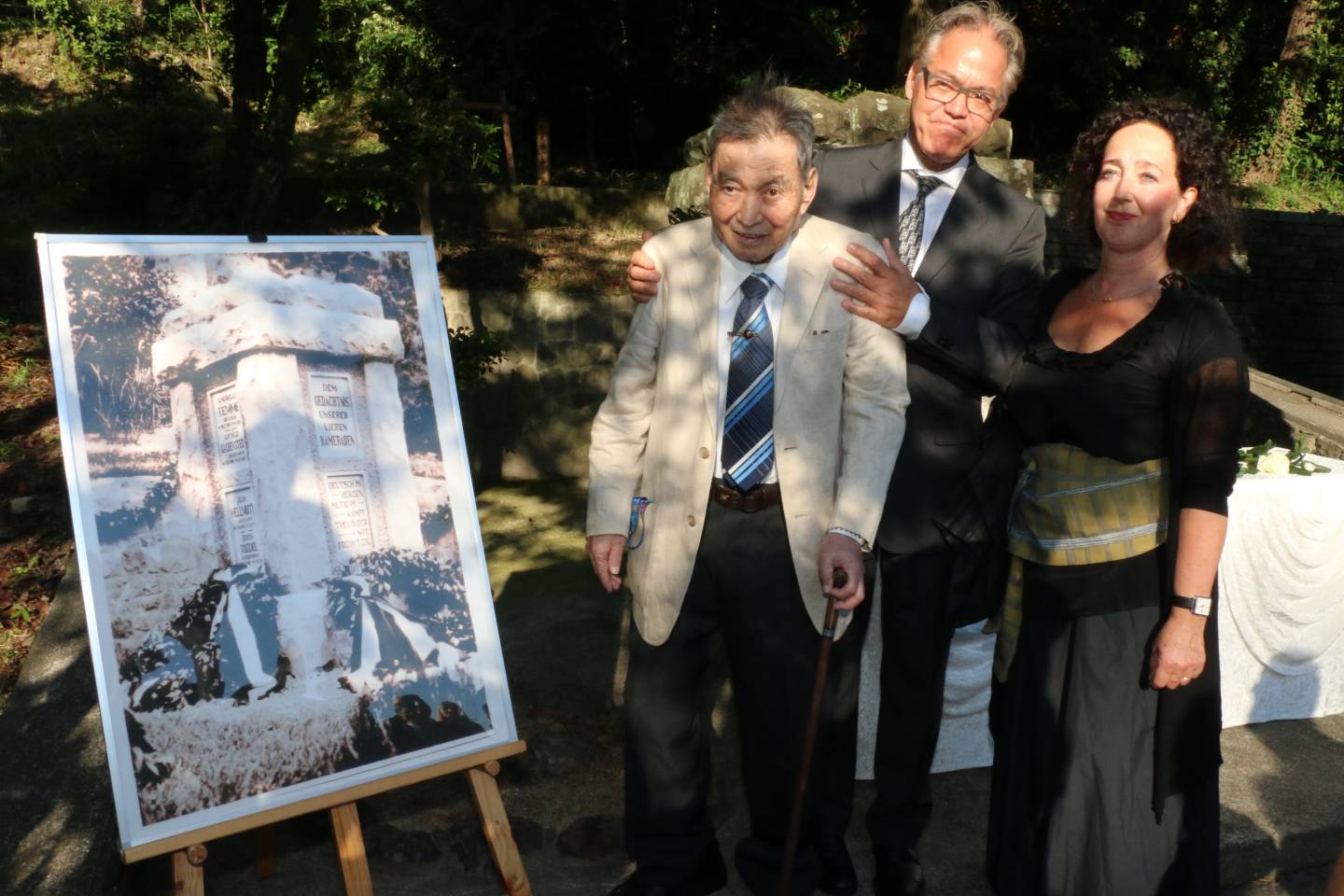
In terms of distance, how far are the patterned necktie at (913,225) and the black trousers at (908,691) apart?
0.76 meters

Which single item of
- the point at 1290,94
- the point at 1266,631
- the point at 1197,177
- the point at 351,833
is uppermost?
the point at 1290,94

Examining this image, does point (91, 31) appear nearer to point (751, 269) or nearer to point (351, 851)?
point (751, 269)

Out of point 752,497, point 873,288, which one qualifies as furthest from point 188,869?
point 873,288

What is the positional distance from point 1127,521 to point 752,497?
839mm

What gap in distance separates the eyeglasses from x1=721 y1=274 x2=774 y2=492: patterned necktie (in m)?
0.63

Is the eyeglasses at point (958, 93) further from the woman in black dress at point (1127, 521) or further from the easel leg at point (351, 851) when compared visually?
the easel leg at point (351, 851)

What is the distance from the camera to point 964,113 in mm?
2746

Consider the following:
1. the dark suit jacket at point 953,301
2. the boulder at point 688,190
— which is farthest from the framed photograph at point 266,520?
the boulder at point 688,190

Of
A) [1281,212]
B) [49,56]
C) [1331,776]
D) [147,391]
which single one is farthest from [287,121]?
[1281,212]

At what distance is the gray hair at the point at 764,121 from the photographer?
2.42m

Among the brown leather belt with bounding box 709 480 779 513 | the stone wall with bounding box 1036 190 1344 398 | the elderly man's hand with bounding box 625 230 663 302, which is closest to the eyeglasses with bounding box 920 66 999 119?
the elderly man's hand with bounding box 625 230 663 302

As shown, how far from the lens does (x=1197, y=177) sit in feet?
8.04

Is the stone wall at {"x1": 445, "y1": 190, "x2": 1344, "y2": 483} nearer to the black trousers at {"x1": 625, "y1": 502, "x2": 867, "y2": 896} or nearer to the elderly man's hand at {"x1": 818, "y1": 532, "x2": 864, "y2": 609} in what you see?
the black trousers at {"x1": 625, "y1": 502, "x2": 867, "y2": 896}

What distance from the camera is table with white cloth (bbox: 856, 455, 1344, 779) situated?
3.75 metres
